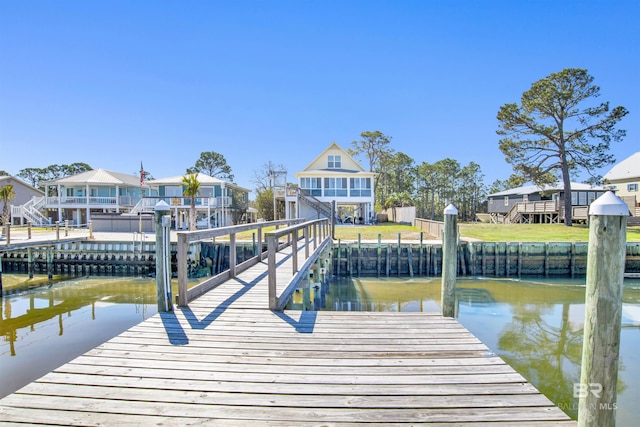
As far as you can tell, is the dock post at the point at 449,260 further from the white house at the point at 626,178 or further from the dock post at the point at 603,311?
the white house at the point at 626,178

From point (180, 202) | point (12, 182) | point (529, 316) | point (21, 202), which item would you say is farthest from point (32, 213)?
point (529, 316)

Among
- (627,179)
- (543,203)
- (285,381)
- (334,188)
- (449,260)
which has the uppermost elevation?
(627,179)

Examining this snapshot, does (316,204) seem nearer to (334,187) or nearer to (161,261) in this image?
(334,187)

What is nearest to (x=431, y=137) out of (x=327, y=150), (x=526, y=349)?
(x=327, y=150)

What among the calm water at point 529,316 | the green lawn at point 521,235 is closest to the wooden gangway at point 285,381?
the calm water at point 529,316

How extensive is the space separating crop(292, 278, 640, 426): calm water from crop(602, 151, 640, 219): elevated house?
21.3 metres

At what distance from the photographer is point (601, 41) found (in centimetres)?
1748

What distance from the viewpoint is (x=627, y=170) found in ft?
119

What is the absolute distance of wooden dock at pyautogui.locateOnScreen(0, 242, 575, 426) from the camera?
2689 mm

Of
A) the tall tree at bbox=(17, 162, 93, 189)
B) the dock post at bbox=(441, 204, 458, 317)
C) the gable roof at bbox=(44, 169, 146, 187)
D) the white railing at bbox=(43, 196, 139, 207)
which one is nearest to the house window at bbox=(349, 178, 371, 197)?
the gable roof at bbox=(44, 169, 146, 187)

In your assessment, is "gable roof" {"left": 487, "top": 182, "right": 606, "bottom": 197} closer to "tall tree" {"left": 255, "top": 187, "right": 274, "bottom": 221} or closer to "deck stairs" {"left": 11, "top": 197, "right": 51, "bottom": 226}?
"tall tree" {"left": 255, "top": 187, "right": 274, "bottom": 221}

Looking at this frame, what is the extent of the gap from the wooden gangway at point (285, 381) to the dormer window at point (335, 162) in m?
30.5

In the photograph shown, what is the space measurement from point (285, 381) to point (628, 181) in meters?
45.1

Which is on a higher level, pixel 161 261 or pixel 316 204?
pixel 316 204
